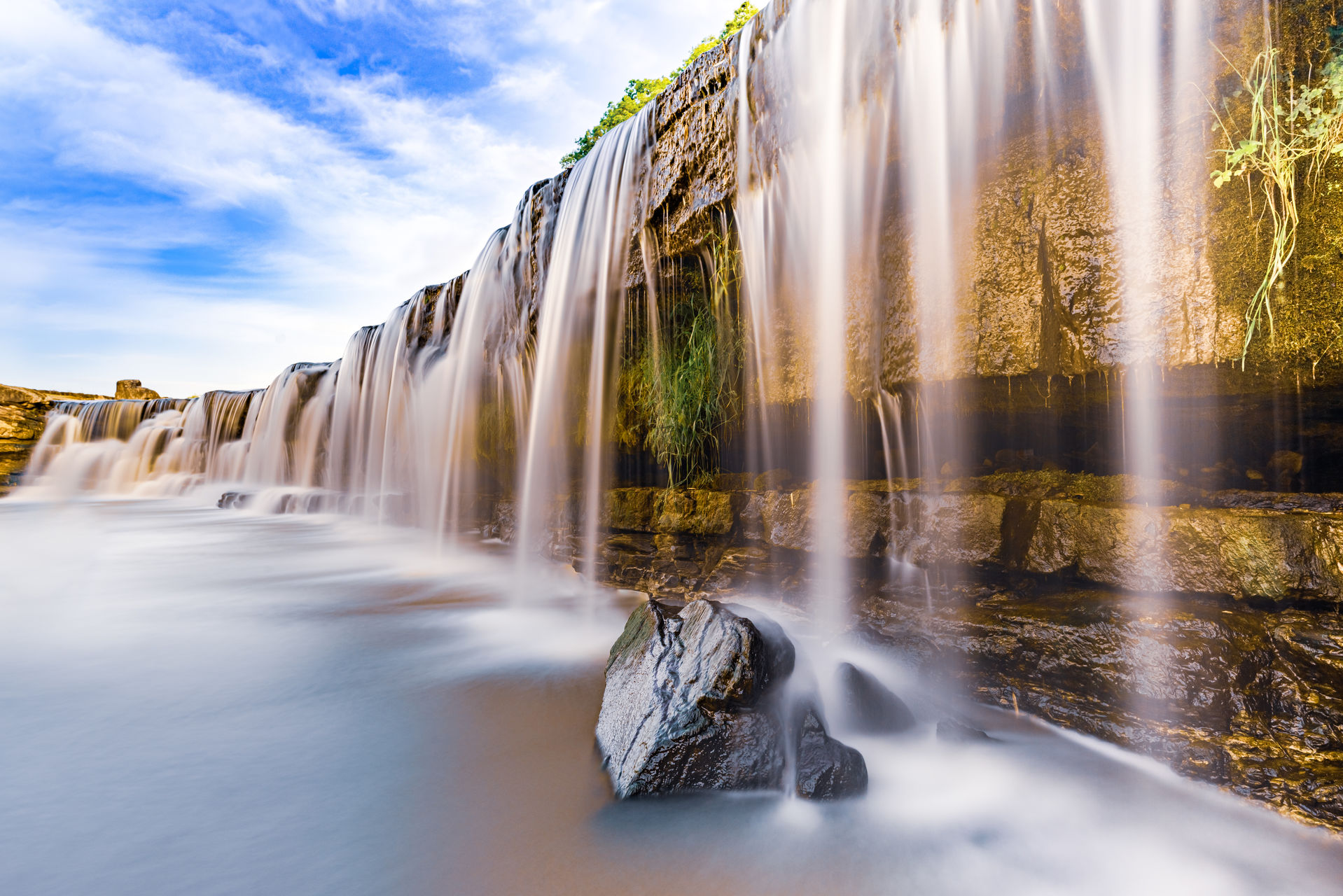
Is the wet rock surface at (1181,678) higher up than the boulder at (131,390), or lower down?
lower down

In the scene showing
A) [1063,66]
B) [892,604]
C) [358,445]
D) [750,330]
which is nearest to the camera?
[1063,66]

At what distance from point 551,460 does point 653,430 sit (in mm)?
1524

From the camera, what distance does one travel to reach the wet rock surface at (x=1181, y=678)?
1.94m

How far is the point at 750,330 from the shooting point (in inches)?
159

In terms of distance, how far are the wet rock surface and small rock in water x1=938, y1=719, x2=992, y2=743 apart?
0.01 metres

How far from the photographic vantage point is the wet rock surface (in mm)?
1942

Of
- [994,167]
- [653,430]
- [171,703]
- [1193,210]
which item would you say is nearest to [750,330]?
[653,430]

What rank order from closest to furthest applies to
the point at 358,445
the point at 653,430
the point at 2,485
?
the point at 653,430
the point at 358,445
the point at 2,485

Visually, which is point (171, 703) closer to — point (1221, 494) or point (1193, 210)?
point (1221, 494)

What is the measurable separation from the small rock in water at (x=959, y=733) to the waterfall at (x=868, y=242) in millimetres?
1075

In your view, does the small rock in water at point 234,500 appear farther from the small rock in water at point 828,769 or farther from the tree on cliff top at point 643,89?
the small rock in water at point 828,769

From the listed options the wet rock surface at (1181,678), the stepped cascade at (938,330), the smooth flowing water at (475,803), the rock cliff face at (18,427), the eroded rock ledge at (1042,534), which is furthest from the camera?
the rock cliff face at (18,427)

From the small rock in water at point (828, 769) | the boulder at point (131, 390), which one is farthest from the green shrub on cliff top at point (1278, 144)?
the boulder at point (131, 390)

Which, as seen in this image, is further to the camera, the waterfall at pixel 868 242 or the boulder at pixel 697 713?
the waterfall at pixel 868 242
